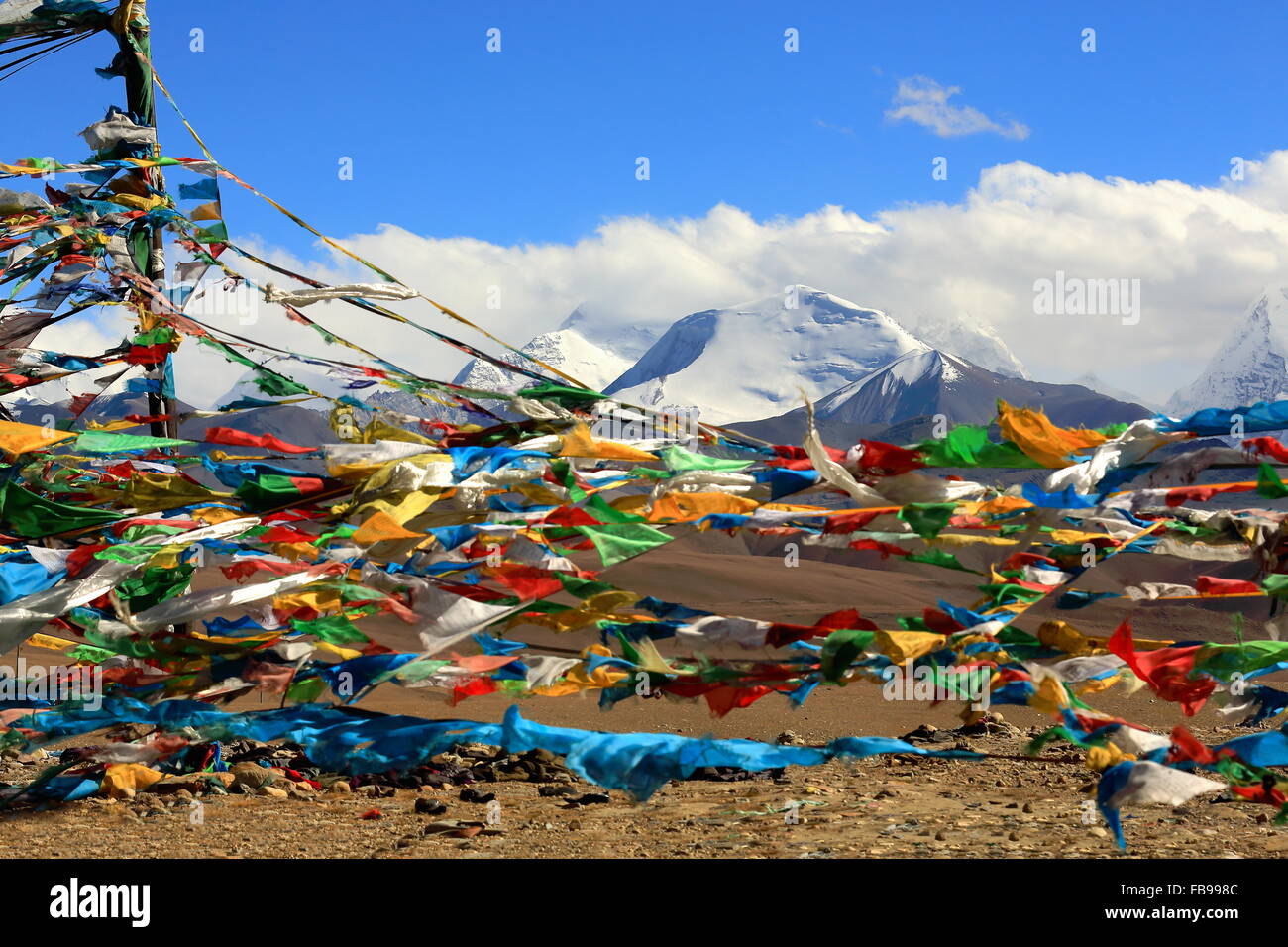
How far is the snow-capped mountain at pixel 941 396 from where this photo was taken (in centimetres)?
4669

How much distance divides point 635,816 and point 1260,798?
8.92 feet

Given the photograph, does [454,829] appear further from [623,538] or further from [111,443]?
[623,538]

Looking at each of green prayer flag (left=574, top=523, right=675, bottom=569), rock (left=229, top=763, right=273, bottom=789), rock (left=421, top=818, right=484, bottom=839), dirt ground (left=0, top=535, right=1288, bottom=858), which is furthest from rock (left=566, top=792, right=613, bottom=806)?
green prayer flag (left=574, top=523, right=675, bottom=569)

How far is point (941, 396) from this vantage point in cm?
5916

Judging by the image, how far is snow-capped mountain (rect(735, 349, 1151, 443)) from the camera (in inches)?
1838

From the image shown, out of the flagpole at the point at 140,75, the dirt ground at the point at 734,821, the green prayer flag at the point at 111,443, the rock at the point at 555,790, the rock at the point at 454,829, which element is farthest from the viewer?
the rock at the point at 555,790

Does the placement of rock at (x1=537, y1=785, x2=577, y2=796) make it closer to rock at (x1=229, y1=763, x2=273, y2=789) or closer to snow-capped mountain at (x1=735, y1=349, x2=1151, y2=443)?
rock at (x1=229, y1=763, x2=273, y2=789)

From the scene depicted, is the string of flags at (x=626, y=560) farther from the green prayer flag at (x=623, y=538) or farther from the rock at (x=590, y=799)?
the rock at (x=590, y=799)

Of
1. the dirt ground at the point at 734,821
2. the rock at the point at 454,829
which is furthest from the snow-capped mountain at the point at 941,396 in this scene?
the rock at the point at 454,829

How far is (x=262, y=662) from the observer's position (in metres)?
2.88

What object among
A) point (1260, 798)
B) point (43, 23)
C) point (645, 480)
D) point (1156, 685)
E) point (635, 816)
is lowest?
point (635, 816)

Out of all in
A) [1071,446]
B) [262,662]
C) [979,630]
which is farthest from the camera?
[262,662]

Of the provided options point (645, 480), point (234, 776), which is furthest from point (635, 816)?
point (645, 480)

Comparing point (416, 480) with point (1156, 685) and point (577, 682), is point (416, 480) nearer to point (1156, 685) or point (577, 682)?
point (577, 682)
